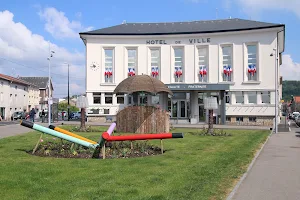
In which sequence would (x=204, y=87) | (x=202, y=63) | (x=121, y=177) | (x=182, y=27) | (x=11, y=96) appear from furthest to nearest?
1. (x=11, y=96)
2. (x=182, y=27)
3. (x=202, y=63)
4. (x=204, y=87)
5. (x=121, y=177)

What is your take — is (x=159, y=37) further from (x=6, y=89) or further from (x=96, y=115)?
(x=6, y=89)

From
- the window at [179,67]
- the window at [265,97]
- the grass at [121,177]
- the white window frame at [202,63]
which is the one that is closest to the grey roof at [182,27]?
the white window frame at [202,63]

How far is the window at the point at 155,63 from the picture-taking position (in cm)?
4634

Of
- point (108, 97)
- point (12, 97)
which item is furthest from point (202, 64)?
point (12, 97)

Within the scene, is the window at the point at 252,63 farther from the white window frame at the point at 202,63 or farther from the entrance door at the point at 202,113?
the entrance door at the point at 202,113

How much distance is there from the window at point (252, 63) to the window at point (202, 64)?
16.7 feet

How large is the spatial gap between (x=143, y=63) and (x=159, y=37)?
383 cm

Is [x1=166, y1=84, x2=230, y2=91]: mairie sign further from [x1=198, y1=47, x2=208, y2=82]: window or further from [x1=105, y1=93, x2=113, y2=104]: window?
[x1=105, y1=93, x2=113, y2=104]: window

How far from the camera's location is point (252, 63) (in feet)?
142

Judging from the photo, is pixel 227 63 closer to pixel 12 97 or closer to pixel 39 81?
pixel 12 97

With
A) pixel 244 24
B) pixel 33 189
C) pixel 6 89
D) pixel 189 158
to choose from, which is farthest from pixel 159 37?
pixel 33 189

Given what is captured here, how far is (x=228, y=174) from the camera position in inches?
365

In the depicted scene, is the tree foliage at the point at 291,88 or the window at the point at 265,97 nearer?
the window at the point at 265,97

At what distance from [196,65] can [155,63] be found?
5.24m
